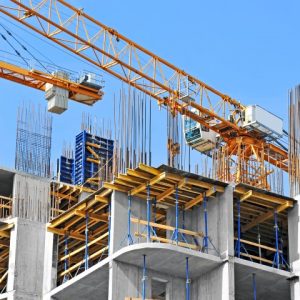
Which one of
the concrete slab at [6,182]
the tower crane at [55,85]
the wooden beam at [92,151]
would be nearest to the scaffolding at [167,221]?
the concrete slab at [6,182]

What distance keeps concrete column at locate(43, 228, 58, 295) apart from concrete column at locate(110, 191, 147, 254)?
640 centimetres

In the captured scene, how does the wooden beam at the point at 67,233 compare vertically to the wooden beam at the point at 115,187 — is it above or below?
below

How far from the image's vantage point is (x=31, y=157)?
60.4 metres

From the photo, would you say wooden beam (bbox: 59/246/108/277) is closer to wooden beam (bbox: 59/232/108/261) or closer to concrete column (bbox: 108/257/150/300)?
wooden beam (bbox: 59/232/108/261)

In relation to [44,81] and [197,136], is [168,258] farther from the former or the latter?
[197,136]

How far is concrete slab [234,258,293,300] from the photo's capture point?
50375mm

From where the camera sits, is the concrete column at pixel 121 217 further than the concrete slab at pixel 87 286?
No

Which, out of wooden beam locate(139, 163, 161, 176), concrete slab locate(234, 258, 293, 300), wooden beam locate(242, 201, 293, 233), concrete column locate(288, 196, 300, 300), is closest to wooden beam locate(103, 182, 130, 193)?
wooden beam locate(139, 163, 161, 176)

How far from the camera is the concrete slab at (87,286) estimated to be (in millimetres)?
50250

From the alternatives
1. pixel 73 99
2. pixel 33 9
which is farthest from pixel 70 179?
pixel 33 9

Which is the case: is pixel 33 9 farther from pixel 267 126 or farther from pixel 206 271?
pixel 206 271

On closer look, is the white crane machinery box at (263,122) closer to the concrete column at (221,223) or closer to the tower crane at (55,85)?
the tower crane at (55,85)

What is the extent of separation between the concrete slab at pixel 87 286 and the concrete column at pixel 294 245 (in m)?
8.72

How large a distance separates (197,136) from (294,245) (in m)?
22.1
